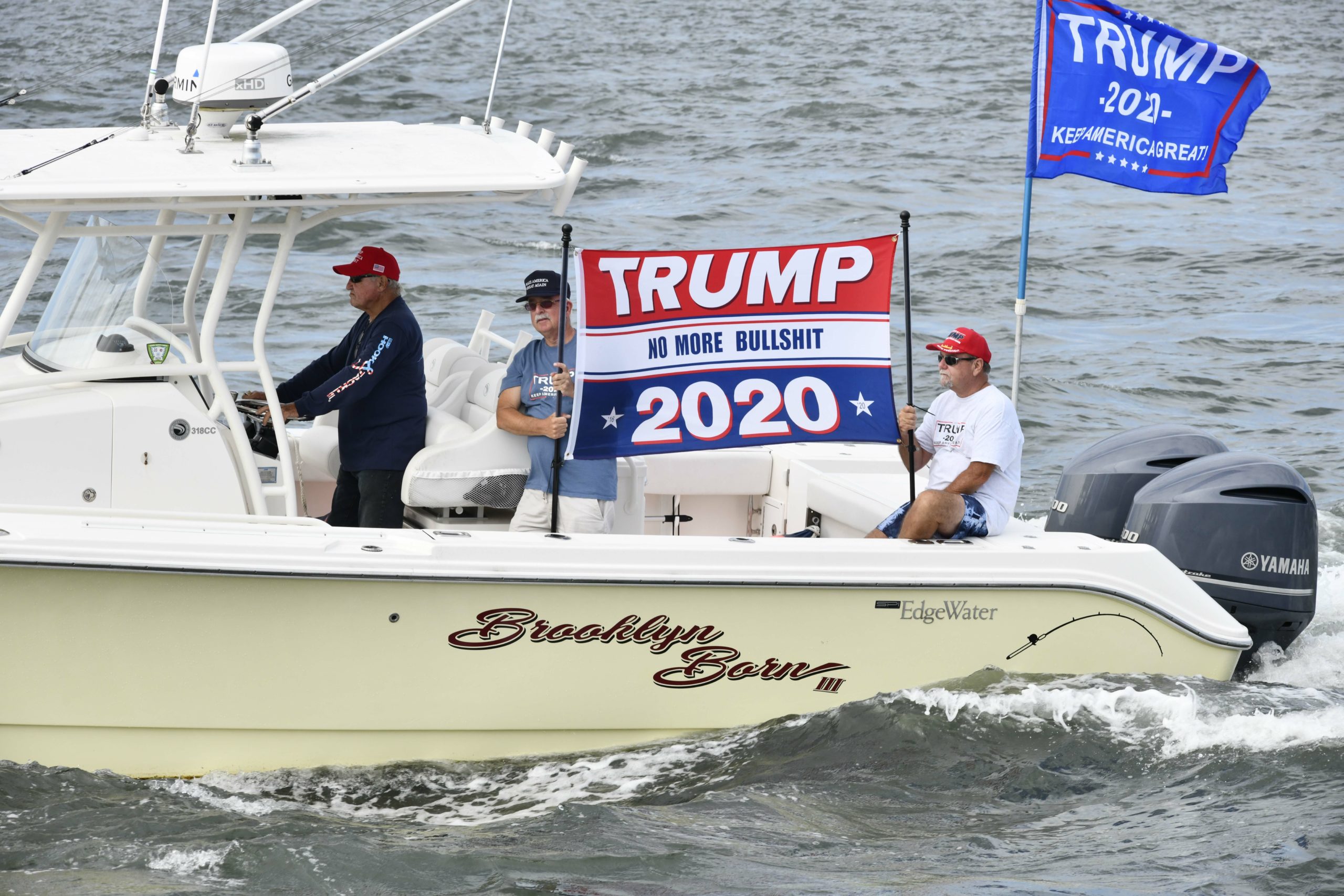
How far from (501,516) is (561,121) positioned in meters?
16.2

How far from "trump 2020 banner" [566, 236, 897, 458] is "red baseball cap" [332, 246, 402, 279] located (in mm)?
839

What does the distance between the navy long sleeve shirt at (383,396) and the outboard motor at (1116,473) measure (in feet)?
9.10

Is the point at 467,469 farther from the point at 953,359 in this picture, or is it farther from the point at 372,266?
the point at 953,359

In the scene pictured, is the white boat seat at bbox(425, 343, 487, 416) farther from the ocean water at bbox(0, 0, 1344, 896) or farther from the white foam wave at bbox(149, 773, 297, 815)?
the white foam wave at bbox(149, 773, 297, 815)

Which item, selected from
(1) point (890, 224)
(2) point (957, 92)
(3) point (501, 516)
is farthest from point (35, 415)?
(2) point (957, 92)

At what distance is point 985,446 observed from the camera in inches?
215

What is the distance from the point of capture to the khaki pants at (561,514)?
5387 millimetres

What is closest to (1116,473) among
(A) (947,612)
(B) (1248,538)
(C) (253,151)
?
(B) (1248,538)

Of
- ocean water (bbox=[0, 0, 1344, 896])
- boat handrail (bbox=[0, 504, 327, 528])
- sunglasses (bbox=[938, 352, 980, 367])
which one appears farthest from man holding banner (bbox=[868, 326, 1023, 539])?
boat handrail (bbox=[0, 504, 327, 528])

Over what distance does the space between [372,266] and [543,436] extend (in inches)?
35.5

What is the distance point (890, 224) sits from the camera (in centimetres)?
1622

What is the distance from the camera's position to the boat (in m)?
4.71

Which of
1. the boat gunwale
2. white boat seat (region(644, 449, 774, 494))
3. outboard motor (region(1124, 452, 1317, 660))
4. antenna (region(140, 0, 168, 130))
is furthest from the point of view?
white boat seat (region(644, 449, 774, 494))

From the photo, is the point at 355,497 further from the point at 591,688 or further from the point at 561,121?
the point at 561,121
